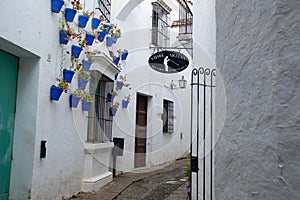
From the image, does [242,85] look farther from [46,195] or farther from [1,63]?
[46,195]

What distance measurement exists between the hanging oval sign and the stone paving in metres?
2.52

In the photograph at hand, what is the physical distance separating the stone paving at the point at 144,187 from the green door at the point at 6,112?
1.71 meters

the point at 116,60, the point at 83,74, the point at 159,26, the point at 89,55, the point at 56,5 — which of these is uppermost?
the point at 159,26

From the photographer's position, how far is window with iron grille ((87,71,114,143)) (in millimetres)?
6675

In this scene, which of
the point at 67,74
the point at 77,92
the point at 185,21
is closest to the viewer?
the point at 67,74

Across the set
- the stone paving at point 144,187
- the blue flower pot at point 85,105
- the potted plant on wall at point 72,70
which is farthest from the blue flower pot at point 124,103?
the potted plant on wall at point 72,70

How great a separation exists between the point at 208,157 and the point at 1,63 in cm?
297

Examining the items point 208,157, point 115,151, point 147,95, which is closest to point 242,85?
point 208,157

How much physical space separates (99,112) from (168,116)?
533 cm

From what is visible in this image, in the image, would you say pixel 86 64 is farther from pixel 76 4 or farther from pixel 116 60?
pixel 116 60

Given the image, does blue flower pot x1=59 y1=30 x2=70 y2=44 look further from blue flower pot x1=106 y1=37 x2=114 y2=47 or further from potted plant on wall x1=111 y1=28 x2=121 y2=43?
potted plant on wall x1=111 y1=28 x2=121 y2=43

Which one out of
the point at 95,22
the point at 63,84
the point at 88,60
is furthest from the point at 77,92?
the point at 95,22

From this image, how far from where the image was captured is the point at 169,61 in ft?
21.7

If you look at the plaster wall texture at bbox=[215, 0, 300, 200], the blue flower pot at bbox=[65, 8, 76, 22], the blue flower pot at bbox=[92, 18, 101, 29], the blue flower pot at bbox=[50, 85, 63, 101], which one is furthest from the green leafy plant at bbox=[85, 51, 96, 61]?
the plaster wall texture at bbox=[215, 0, 300, 200]
